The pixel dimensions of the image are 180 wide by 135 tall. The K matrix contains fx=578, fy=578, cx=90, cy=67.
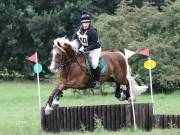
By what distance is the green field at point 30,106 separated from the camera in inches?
560

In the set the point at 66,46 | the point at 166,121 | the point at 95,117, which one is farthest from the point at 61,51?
the point at 166,121

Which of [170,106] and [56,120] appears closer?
[56,120]

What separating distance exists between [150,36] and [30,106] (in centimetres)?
1047

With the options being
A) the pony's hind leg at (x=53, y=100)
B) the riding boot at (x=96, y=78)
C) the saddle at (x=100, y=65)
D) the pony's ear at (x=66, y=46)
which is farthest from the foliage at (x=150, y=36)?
the pony's hind leg at (x=53, y=100)

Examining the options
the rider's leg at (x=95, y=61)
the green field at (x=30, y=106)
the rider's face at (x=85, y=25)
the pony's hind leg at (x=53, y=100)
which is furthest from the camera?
the rider's leg at (x=95, y=61)

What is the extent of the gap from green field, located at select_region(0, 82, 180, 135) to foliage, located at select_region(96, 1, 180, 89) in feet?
4.20

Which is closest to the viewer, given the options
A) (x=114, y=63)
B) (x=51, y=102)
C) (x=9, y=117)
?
(x=51, y=102)

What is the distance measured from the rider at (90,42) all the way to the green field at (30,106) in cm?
178

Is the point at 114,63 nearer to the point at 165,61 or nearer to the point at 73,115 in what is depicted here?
the point at 73,115

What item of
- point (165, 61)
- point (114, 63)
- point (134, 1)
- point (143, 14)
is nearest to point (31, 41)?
point (134, 1)

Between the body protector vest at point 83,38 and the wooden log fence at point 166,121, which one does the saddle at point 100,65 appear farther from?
the wooden log fence at point 166,121

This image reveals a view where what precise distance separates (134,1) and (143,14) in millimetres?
13294

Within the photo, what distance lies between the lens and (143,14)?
33.3m

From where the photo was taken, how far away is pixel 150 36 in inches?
1258
